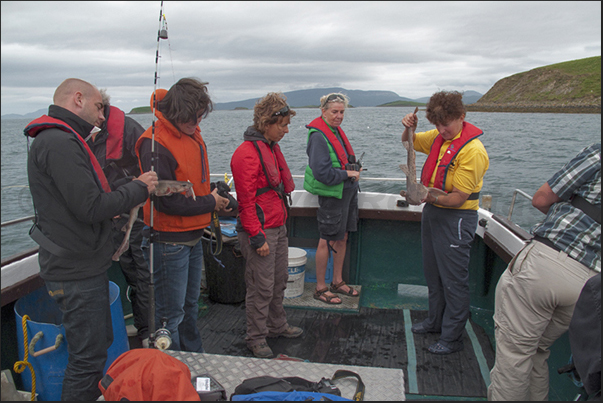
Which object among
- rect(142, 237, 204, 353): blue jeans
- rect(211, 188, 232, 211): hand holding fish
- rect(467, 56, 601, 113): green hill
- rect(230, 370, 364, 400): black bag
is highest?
rect(467, 56, 601, 113): green hill

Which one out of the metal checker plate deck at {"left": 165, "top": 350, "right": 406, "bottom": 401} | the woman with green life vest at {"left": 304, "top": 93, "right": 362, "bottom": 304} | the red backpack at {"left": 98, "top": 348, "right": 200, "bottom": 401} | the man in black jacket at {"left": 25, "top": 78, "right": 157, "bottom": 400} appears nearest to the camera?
the red backpack at {"left": 98, "top": 348, "right": 200, "bottom": 401}

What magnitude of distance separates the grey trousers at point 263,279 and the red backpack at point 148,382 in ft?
4.64

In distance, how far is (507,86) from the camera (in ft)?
217

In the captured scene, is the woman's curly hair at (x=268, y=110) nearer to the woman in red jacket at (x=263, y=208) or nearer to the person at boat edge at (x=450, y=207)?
the woman in red jacket at (x=263, y=208)

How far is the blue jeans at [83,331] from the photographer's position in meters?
2.04

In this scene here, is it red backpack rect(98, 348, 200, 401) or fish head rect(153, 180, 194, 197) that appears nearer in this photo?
red backpack rect(98, 348, 200, 401)

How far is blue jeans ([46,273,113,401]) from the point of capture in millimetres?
2039

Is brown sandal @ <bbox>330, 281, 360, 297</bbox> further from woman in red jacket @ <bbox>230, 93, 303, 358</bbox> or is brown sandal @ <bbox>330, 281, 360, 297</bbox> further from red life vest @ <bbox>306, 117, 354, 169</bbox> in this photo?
red life vest @ <bbox>306, 117, 354, 169</bbox>

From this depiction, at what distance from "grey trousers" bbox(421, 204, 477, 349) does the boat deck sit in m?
0.26

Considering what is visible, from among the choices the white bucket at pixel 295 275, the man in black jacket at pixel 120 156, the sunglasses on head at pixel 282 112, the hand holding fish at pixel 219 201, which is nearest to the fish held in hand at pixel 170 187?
the hand holding fish at pixel 219 201

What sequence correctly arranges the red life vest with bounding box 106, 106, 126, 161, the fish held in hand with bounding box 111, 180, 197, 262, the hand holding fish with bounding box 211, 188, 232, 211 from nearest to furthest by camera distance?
the fish held in hand with bounding box 111, 180, 197, 262
the hand holding fish with bounding box 211, 188, 232, 211
the red life vest with bounding box 106, 106, 126, 161

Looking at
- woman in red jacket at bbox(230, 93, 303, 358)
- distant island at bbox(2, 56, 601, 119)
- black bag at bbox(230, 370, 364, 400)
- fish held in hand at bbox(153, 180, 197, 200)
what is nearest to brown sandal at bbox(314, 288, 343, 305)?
woman in red jacket at bbox(230, 93, 303, 358)

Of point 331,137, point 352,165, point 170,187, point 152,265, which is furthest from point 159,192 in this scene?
point 352,165

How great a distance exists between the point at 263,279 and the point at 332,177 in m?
1.10
